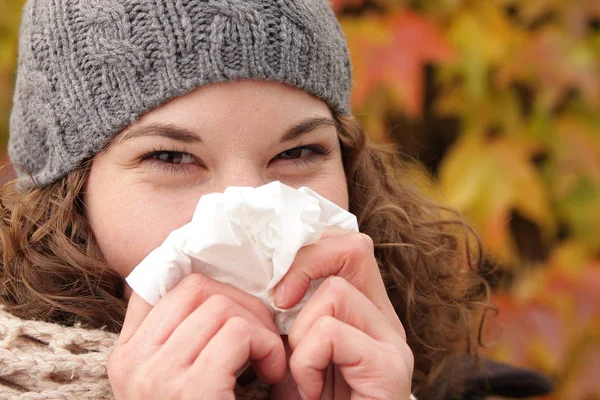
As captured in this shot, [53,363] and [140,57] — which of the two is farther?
[140,57]

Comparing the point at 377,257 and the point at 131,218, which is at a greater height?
the point at 131,218

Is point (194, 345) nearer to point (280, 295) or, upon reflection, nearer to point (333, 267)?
point (280, 295)

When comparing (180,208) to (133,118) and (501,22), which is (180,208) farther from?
(501,22)

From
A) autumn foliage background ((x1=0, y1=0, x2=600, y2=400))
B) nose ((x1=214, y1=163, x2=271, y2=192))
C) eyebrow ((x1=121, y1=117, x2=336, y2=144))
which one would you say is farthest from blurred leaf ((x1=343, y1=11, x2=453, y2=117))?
nose ((x1=214, y1=163, x2=271, y2=192))

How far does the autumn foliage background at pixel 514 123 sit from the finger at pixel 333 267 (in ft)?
3.74

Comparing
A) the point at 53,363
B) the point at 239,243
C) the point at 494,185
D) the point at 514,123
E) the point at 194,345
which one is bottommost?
the point at 494,185

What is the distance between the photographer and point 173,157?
60.6 inches

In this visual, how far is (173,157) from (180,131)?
0.07m

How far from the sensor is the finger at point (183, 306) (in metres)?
1.27

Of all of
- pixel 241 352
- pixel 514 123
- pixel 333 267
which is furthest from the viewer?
pixel 514 123

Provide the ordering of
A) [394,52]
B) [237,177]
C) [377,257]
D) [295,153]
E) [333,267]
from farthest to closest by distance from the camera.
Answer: [394,52], [377,257], [295,153], [237,177], [333,267]

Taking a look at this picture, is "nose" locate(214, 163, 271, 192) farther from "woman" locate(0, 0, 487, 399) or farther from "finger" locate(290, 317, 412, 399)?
"finger" locate(290, 317, 412, 399)

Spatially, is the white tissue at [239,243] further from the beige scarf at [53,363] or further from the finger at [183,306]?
the beige scarf at [53,363]

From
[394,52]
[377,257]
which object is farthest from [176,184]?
[394,52]
